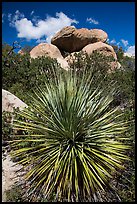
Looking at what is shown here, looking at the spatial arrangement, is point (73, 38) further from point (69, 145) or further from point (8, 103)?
point (69, 145)

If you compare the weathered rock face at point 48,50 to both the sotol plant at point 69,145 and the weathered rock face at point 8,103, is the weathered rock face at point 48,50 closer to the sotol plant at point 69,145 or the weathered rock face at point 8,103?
the weathered rock face at point 8,103

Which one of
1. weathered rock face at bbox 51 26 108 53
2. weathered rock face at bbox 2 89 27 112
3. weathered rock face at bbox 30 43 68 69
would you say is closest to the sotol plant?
weathered rock face at bbox 2 89 27 112

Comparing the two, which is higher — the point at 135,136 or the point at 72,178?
the point at 135,136

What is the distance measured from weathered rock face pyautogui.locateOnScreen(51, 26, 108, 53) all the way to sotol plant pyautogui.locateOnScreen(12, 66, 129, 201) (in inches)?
626

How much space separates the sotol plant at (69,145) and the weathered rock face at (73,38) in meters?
15.9

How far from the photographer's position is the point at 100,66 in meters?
9.93

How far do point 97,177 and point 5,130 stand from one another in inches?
79.3

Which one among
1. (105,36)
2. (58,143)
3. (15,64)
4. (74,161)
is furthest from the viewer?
(105,36)

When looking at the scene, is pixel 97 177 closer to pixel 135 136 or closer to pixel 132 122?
pixel 135 136

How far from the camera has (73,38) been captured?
20.6 metres

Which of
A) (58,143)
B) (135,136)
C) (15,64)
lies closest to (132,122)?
(135,136)

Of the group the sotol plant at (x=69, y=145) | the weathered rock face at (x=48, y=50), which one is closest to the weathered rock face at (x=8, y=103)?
the sotol plant at (x=69, y=145)

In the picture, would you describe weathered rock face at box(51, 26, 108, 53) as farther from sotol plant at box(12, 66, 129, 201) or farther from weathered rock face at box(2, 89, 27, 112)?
sotol plant at box(12, 66, 129, 201)

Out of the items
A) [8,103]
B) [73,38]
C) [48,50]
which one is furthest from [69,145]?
[73,38]
